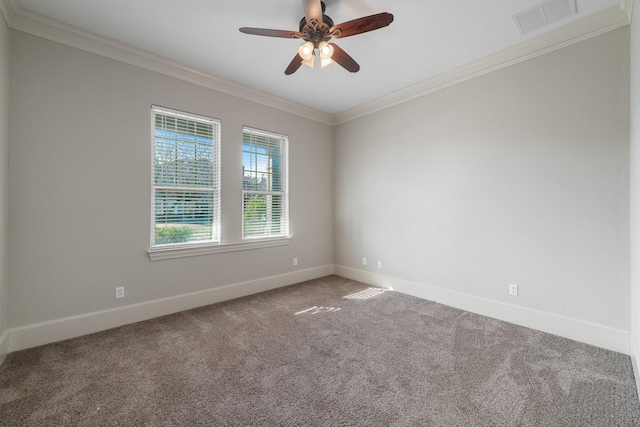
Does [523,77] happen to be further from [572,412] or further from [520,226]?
[572,412]

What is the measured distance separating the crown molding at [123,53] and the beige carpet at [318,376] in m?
2.79

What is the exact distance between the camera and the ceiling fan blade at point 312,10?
198cm

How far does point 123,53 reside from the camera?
2828mm

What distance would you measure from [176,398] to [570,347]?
10.5 feet

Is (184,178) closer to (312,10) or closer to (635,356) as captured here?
(312,10)

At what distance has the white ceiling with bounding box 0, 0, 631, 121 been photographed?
227cm

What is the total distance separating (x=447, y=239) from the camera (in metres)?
3.48

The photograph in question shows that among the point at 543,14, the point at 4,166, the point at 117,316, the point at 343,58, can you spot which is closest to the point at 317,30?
the point at 343,58

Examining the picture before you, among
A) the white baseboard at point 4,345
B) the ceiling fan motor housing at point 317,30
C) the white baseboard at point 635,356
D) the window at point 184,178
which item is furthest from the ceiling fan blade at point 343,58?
the white baseboard at point 4,345

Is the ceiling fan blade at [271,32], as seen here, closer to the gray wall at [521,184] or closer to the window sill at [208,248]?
the gray wall at [521,184]

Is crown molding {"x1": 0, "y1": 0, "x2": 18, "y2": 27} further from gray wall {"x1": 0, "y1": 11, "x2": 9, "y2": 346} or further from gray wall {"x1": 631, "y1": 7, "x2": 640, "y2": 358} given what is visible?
gray wall {"x1": 631, "y1": 7, "x2": 640, "y2": 358}

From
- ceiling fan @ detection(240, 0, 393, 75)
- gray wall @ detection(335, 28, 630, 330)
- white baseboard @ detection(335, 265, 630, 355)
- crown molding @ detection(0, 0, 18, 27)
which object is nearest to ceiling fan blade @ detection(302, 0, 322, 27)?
ceiling fan @ detection(240, 0, 393, 75)

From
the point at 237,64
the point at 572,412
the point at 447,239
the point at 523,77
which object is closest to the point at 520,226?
the point at 447,239

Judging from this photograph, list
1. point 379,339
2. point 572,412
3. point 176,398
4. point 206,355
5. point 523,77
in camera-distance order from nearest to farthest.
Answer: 1. point 572,412
2. point 176,398
3. point 206,355
4. point 379,339
5. point 523,77
